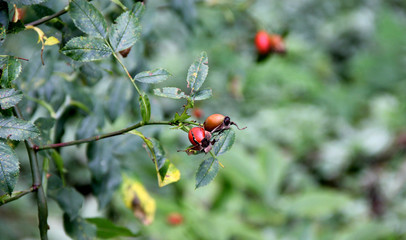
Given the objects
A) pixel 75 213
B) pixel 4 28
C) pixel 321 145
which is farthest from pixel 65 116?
pixel 321 145

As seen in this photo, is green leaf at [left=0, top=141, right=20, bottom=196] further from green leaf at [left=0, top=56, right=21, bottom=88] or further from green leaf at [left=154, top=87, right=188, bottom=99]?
green leaf at [left=154, top=87, right=188, bottom=99]

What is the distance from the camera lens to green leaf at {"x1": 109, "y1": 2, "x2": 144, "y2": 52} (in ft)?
1.76

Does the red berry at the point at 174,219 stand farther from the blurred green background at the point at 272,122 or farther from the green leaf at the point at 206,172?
the green leaf at the point at 206,172

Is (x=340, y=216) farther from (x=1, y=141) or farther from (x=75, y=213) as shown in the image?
(x=1, y=141)

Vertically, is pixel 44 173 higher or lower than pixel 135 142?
lower

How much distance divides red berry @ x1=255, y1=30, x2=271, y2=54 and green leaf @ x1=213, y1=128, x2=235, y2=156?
84 cm

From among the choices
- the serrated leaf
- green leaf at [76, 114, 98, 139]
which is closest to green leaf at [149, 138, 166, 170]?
the serrated leaf

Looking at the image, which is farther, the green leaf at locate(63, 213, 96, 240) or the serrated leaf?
the green leaf at locate(63, 213, 96, 240)

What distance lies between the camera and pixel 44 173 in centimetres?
67

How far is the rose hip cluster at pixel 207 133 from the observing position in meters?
0.50

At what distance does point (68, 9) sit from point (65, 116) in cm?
39

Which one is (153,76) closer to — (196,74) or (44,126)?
(196,74)

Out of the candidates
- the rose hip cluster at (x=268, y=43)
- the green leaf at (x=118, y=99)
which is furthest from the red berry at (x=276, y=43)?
the green leaf at (x=118, y=99)

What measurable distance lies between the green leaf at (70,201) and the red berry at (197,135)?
285 mm
